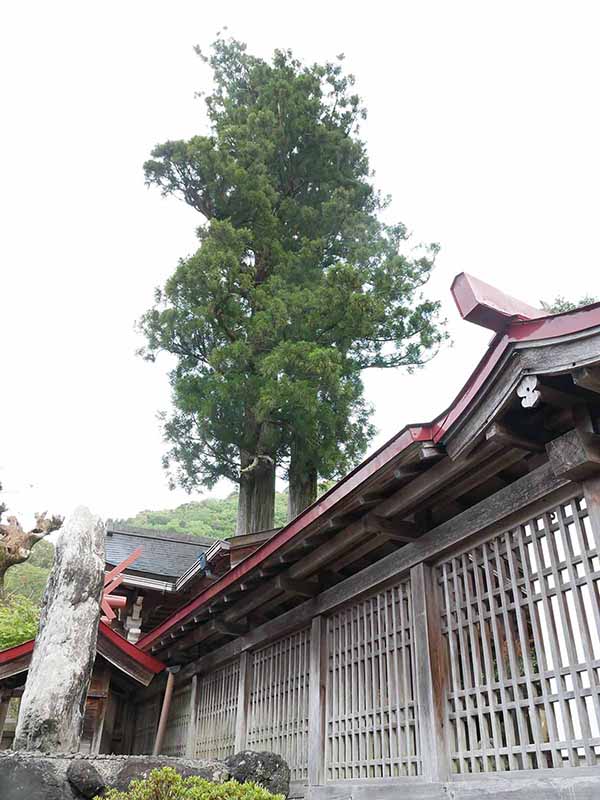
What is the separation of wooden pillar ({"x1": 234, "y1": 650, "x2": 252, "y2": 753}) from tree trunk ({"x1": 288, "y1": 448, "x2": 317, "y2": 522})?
19.4ft

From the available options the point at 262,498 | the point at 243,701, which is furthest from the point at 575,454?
the point at 262,498

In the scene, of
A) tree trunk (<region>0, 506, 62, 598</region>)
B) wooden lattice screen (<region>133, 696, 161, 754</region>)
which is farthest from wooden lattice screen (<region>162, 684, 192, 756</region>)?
tree trunk (<region>0, 506, 62, 598</region>)

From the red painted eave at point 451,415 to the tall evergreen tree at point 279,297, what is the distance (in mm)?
6807

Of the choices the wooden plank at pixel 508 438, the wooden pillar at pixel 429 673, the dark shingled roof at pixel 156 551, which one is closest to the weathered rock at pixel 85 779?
the wooden pillar at pixel 429 673

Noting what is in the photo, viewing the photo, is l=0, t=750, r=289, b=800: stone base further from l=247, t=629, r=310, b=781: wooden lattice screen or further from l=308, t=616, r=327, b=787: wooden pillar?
l=247, t=629, r=310, b=781: wooden lattice screen

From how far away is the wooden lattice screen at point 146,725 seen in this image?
1209cm

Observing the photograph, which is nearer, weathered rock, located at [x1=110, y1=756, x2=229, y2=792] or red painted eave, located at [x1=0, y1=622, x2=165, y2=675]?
weathered rock, located at [x1=110, y1=756, x2=229, y2=792]

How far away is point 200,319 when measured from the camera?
48.3 ft

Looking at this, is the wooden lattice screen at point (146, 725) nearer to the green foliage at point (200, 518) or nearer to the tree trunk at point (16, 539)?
the tree trunk at point (16, 539)

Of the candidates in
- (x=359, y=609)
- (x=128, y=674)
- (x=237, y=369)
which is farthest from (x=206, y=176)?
(x=359, y=609)

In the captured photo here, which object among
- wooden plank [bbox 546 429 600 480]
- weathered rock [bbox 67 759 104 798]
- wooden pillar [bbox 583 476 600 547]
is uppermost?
wooden plank [bbox 546 429 600 480]

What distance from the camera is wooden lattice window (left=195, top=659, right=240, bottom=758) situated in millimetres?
8836

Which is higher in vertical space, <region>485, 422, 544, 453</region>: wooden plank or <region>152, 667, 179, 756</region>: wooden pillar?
<region>485, 422, 544, 453</region>: wooden plank

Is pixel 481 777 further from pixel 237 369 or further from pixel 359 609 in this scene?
pixel 237 369
